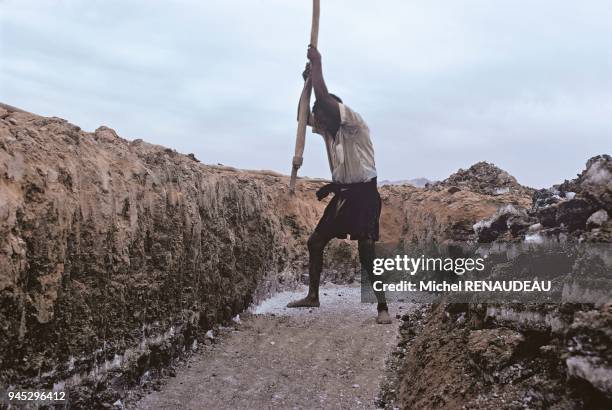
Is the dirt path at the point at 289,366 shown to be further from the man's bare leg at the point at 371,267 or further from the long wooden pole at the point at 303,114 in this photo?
the long wooden pole at the point at 303,114

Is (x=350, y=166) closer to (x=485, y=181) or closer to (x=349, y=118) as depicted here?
(x=349, y=118)

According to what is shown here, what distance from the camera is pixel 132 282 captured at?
Answer: 13.7 ft

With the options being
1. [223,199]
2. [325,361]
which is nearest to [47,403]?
[325,361]

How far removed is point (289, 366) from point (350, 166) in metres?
2.16

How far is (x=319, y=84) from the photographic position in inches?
221

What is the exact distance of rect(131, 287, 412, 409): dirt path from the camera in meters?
3.83

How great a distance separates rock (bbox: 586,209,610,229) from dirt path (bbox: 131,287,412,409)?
1.80 meters

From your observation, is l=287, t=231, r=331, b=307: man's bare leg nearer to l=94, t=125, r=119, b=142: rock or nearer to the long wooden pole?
the long wooden pole

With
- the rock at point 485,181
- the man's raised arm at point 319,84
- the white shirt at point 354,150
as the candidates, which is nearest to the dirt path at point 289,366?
the white shirt at point 354,150

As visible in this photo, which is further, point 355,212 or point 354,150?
point 355,212

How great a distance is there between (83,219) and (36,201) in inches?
17.8

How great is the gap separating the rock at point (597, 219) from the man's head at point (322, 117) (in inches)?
118

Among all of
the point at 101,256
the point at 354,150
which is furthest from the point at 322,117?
the point at 101,256

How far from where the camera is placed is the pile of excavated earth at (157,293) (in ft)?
9.14
